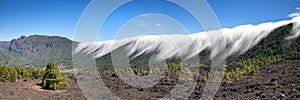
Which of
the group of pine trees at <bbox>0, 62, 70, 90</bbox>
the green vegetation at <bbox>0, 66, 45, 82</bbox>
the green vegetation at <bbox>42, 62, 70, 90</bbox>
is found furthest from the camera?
the green vegetation at <bbox>0, 66, 45, 82</bbox>

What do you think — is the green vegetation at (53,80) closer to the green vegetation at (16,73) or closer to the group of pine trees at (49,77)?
the group of pine trees at (49,77)

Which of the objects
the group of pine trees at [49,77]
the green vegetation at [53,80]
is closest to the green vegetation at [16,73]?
the group of pine trees at [49,77]

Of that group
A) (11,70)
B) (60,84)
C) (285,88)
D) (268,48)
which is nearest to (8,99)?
(60,84)

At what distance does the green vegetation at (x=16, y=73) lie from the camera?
3978 centimetres

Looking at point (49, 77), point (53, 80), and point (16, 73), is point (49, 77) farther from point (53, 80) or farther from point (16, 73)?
point (16, 73)

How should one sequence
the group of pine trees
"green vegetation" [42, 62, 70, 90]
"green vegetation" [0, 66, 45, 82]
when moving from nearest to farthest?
"green vegetation" [42, 62, 70, 90] → the group of pine trees → "green vegetation" [0, 66, 45, 82]

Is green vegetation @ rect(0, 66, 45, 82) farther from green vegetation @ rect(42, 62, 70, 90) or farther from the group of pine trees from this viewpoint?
green vegetation @ rect(42, 62, 70, 90)

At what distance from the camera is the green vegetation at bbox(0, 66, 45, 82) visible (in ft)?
131

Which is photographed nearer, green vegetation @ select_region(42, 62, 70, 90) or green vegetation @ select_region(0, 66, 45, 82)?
green vegetation @ select_region(42, 62, 70, 90)

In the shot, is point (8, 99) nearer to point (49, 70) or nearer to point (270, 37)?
point (49, 70)

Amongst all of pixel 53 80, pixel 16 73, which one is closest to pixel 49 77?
pixel 53 80

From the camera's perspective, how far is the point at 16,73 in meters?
42.8

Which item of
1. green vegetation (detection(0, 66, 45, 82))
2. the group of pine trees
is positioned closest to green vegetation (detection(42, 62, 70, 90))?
the group of pine trees

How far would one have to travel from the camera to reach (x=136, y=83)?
150 feet
